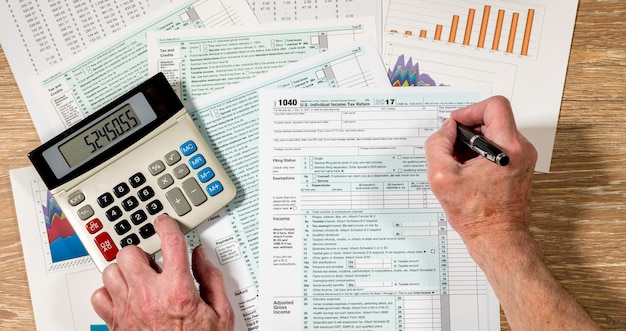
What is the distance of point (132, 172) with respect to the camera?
2.34 ft

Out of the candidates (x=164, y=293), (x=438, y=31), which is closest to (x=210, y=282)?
(x=164, y=293)

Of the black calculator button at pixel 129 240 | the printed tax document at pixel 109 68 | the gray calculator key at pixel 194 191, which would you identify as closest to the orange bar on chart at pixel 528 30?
the printed tax document at pixel 109 68

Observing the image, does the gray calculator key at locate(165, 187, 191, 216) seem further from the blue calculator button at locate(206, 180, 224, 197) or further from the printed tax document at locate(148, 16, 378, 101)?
the printed tax document at locate(148, 16, 378, 101)

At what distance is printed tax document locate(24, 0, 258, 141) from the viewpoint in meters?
0.77

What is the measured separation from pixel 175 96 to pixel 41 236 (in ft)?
0.91

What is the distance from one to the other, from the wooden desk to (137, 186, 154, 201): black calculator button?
0.71 ft

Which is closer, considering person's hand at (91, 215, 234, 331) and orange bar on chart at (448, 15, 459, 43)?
person's hand at (91, 215, 234, 331)

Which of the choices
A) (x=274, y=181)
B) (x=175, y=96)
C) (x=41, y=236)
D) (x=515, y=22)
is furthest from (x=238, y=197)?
(x=515, y=22)

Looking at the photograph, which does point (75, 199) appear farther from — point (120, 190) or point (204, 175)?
point (204, 175)

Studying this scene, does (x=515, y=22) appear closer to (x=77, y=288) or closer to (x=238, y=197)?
(x=238, y=197)

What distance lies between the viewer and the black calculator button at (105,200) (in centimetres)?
71

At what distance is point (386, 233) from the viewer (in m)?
0.73

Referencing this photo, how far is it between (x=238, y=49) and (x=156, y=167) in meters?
0.20

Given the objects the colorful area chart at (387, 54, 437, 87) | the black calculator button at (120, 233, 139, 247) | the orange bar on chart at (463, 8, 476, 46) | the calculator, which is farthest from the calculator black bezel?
the orange bar on chart at (463, 8, 476, 46)
